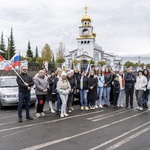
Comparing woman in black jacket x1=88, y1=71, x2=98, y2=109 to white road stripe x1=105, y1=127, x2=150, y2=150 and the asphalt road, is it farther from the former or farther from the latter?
white road stripe x1=105, y1=127, x2=150, y2=150

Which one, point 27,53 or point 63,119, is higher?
point 27,53

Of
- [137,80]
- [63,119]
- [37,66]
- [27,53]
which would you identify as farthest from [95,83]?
[27,53]

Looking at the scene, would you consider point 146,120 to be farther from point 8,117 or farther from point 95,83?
point 8,117

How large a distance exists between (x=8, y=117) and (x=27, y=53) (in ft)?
232

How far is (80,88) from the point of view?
916 cm

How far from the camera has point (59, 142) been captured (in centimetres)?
491

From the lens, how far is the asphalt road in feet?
15.4

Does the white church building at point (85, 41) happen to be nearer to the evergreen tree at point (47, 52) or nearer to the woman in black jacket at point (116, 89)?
the evergreen tree at point (47, 52)

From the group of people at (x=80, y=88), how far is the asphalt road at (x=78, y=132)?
769mm

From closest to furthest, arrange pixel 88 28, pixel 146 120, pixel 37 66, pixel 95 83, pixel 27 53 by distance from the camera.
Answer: pixel 146 120, pixel 95 83, pixel 37 66, pixel 88 28, pixel 27 53

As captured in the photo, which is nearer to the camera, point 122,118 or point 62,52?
point 122,118

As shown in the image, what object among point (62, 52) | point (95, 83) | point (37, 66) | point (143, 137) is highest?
point (62, 52)

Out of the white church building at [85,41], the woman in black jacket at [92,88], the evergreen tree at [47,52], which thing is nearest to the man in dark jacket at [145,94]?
the woman in black jacket at [92,88]

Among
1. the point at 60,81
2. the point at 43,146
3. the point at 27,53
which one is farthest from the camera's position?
the point at 27,53
